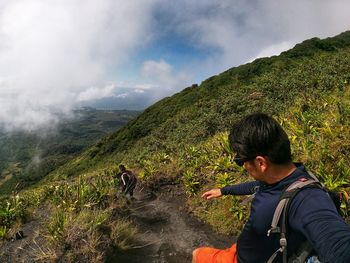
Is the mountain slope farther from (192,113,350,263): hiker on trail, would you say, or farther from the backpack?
the backpack

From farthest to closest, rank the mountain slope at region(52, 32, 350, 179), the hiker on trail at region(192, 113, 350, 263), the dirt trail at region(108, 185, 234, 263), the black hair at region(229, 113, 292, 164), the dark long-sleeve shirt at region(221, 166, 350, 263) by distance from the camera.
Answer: the mountain slope at region(52, 32, 350, 179) → the dirt trail at region(108, 185, 234, 263) → the black hair at region(229, 113, 292, 164) → the hiker on trail at region(192, 113, 350, 263) → the dark long-sleeve shirt at region(221, 166, 350, 263)

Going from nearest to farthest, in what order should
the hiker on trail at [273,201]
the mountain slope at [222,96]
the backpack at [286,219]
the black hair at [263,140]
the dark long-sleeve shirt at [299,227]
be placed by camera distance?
1. the dark long-sleeve shirt at [299,227]
2. the hiker on trail at [273,201]
3. the backpack at [286,219]
4. the black hair at [263,140]
5. the mountain slope at [222,96]

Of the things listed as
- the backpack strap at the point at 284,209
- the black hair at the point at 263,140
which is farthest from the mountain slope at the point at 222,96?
the backpack strap at the point at 284,209

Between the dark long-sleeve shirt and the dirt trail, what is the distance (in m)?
5.28

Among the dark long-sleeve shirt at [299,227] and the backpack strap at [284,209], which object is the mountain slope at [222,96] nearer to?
the dark long-sleeve shirt at [299,227]

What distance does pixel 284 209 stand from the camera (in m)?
2.15

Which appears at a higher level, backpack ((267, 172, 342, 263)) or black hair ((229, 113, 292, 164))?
black hair ((229, 113, 292, 164))

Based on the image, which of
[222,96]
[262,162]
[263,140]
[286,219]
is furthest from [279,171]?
[222,96]

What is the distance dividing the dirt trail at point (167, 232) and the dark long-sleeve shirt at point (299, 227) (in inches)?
208

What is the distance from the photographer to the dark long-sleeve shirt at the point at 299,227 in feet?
5.87

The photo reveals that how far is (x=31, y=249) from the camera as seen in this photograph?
738 centimetres

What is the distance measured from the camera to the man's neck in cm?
239

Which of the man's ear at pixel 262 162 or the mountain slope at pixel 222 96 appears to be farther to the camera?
the mountain slope at pixel 222 96

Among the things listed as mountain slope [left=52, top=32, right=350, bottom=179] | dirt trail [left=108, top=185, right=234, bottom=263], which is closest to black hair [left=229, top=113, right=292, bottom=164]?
dirt trail [left=108, top=185, right=234, bottom=263]
